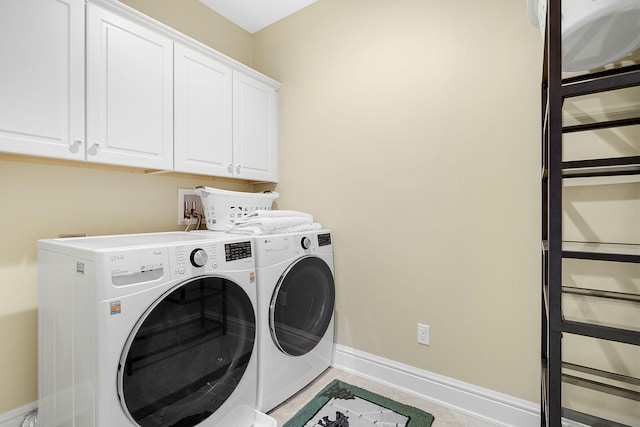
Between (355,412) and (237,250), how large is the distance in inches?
43.6

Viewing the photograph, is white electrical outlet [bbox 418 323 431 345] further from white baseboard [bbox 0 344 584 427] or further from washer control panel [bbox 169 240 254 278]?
washer control panel [bbox 169 240 254 278]

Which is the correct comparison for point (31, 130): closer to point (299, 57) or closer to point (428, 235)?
point (299, 57)

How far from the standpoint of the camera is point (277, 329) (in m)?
1.69

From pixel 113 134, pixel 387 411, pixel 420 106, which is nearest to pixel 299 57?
pixel 420 106

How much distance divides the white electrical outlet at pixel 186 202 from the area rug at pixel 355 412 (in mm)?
1437

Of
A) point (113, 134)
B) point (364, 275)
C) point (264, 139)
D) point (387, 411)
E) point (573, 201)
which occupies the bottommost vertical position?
point (387, 411)

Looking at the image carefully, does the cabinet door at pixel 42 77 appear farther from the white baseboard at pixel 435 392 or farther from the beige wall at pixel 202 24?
the white baseboard at pixel 435 392

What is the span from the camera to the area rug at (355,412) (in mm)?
1598

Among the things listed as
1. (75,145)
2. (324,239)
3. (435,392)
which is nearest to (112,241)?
(75,145)

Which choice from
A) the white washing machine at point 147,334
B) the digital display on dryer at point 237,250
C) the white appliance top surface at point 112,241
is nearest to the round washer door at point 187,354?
the white washing machine at point 147,334

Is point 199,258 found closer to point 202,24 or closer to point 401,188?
point 401,188

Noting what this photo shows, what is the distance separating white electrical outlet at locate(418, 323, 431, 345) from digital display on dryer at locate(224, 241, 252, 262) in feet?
3.68

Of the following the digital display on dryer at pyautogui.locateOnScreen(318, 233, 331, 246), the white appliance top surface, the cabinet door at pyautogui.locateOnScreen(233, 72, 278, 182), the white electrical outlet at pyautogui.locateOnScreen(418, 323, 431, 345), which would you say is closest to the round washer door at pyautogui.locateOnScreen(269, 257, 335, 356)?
the digital display on dryer at pyautogui.locateOnScreen(318, 233, 331, 246)

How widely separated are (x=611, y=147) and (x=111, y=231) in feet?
8.36
